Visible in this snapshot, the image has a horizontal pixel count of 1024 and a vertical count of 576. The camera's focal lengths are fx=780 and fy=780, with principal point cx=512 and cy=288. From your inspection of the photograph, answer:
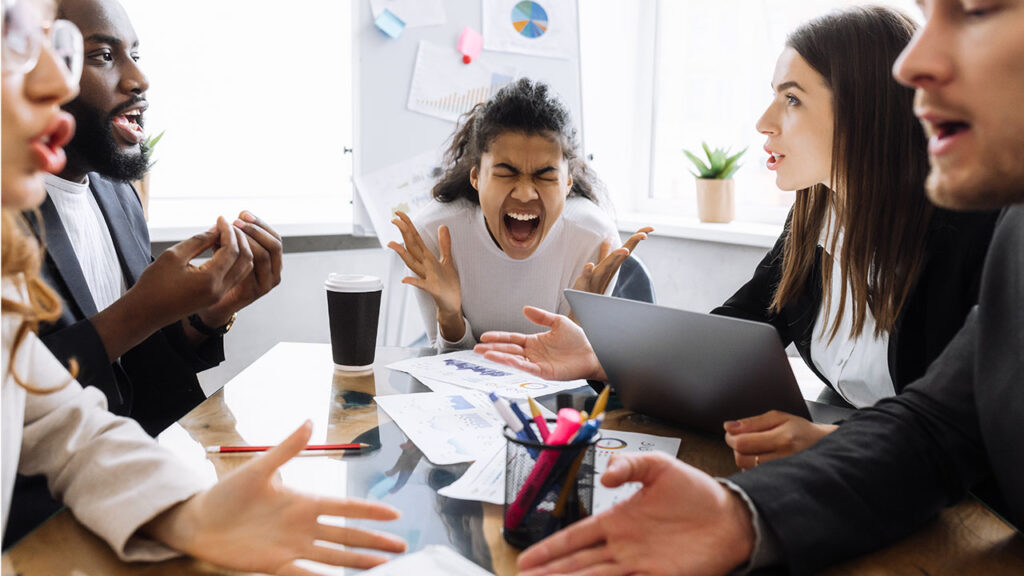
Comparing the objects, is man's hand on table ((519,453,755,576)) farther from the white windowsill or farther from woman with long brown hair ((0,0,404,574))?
the white windowsill

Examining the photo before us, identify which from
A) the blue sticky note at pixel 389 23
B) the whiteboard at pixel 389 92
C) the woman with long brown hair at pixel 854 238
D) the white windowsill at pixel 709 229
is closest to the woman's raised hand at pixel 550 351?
the woman with long brown hair at pixel 854 238

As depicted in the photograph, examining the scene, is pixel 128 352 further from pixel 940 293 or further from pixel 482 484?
pixel 940 293

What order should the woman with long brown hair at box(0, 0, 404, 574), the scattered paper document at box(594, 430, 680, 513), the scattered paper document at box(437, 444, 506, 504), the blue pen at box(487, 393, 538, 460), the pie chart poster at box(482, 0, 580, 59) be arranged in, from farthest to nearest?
the pie chart poster at box(482, 0, 580, 59) < the scattered paper document at box(594, 430, 680, 513) < the scattered paper document at box(437, 444, 506, 504) < the blue pen at box(487, 393, 538, 460) < the woman with long brown hair at box(0, 0, 404, 574)

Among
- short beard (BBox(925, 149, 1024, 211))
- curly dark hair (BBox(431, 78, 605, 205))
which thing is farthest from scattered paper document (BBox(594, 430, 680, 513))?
curly dark hair (BBox(431, 78, 605, 205))

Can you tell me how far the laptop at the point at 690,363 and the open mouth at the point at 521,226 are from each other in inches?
29.5

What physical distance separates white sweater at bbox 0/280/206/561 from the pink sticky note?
2.12 meters

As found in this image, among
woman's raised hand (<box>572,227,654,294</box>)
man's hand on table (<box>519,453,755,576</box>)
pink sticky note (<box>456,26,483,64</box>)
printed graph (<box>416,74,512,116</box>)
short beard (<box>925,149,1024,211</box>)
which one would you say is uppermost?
pink sticky note (<box>456,26,483,64</box>)

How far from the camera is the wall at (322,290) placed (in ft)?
9.05

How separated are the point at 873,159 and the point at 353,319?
913 mm

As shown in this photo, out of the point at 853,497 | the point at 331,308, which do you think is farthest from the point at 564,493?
the point at 331,308

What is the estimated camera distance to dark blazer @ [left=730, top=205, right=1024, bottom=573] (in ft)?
2.27

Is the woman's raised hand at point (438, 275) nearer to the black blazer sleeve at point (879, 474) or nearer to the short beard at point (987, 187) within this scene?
the black blazer sleeve at point (879, 474)

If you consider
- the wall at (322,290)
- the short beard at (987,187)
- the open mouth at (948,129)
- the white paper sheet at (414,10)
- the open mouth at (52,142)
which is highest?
the white paper sheet at (414,10)

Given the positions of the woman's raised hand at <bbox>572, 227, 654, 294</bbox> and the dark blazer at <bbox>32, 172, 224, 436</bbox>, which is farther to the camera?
the woman's raised hand at <bbox>572, 227, 654, 294</bbox>
